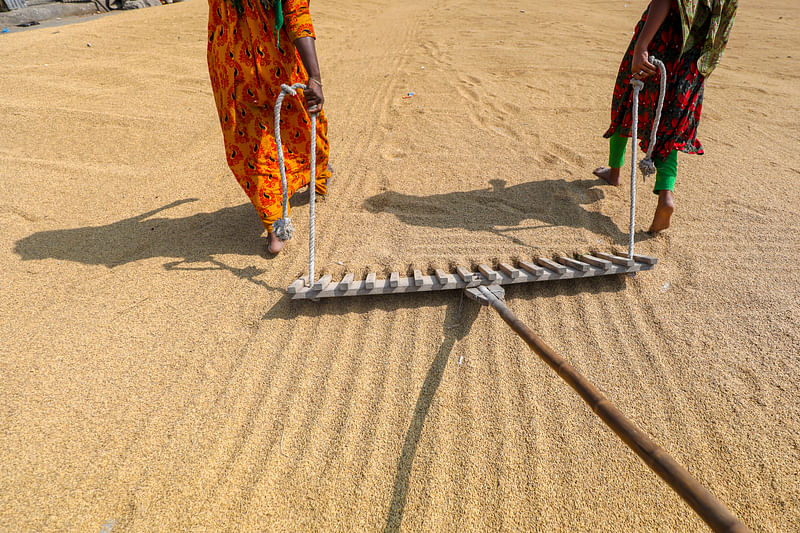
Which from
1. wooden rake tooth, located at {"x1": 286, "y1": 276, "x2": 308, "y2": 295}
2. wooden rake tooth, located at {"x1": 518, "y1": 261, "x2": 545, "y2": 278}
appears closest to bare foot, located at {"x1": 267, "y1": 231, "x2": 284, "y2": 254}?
wooden rake tooth, located at {"x1": 286, "y1": 276, "x2": 308, "y2": 295}

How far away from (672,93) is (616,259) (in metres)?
1.11

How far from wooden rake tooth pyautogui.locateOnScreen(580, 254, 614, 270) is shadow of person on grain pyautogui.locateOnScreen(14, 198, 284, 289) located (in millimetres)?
1933

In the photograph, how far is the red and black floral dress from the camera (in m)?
2.46

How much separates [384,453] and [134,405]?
3.72 ft

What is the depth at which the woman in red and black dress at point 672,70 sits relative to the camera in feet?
7.51

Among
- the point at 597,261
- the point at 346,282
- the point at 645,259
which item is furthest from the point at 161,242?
the point at 645,259

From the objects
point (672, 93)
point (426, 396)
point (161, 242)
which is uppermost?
point (672, 93)

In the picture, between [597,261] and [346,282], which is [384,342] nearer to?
[346,282]

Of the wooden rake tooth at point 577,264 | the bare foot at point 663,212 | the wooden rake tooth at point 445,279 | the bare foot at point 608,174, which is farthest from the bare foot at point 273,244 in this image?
the bare foot at point 608,174

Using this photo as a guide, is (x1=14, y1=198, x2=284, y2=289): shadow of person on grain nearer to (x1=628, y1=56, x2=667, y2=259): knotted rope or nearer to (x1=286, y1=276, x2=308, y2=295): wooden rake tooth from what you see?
(x1=286, y1=276, x2=308, y2=295): wooden rake tooth

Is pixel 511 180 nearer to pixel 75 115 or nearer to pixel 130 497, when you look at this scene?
pixel 130 497

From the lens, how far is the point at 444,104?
514 cm

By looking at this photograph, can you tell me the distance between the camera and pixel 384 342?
2.15 metres

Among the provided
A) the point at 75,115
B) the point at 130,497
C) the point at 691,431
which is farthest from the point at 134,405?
the point at 75,115
